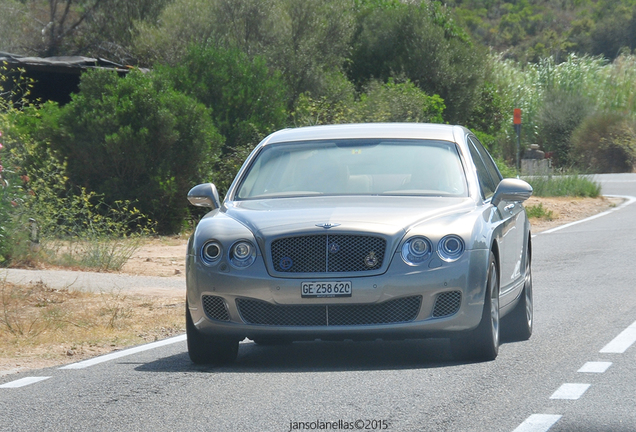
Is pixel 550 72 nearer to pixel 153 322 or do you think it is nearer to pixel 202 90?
pixel 202 90

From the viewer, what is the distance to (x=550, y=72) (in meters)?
53.3

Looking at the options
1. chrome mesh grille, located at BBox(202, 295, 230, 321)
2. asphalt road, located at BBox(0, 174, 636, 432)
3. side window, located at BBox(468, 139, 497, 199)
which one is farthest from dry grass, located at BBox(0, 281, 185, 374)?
side window, located at BBox(468, 139, 497, 199)

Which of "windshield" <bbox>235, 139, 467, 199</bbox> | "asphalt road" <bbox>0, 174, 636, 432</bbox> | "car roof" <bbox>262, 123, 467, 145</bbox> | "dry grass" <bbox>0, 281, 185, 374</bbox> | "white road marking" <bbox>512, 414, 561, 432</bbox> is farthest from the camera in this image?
"dry grass" <bbox>0, 281, 185, 374</bbox>

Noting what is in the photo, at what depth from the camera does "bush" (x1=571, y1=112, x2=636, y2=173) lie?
4822 cm

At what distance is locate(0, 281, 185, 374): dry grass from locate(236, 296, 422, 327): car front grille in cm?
201

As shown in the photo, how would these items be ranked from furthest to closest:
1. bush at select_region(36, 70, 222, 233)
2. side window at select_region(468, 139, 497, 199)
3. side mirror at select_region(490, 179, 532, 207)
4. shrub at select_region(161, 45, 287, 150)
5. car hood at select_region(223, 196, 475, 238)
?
shrub at select_region(161, 45, 287, 150) → bush at select_region(36, 70, 222, 233) → side window at select_region(468, 139, 497, 199) → side mirror at select_region(490, 179, 532, 207) → car hood at select_region(223, 196, 475, 238)

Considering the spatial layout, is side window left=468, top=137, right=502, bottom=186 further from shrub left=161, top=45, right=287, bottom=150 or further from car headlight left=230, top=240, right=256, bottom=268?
shrub left=161, top=45, right=287, bottom=150

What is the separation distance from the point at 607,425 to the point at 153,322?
18.0ft

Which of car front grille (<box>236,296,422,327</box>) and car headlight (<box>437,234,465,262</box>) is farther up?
car headlight (<box>437,234,465,262</box>)

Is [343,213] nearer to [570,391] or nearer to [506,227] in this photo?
[506,227]

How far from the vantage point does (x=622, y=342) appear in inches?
322

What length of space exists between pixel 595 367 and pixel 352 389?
1.75 meters

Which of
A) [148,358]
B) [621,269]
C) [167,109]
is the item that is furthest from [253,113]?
[148,358]

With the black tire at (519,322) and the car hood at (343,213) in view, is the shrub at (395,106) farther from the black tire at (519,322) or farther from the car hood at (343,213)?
the car hood at (343,213)
